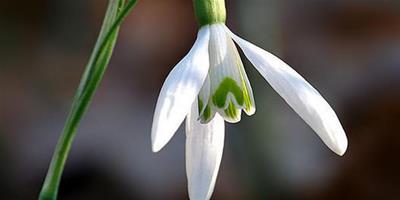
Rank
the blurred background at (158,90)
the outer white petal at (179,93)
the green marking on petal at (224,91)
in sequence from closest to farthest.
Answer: the outer white petal at (179,93) < the green marking on petal at (224,91) < the blurred background at (158,90)

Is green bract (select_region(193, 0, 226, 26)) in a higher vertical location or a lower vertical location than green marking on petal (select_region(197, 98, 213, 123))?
higher

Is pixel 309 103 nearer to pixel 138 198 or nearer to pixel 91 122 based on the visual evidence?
pixel 138 198

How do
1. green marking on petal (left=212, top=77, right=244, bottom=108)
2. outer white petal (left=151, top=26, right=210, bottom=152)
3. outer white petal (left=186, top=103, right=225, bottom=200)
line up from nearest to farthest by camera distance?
outer white petal (left=151, top=26, right=210, bottom=152) → green marking on petal (left=212, top=77, right=244, bottom=108) → outer white petal (left=186, top=103, right=225, bottom=200)

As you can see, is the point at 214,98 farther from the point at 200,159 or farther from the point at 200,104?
the point at 200,159

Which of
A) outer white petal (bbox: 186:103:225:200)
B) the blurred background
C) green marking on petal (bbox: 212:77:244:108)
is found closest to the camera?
green marking on petal (bbox: 212:77:244:108)

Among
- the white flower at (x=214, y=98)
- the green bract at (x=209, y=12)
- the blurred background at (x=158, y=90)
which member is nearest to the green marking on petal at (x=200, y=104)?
the white flower at (x=214, y=98)

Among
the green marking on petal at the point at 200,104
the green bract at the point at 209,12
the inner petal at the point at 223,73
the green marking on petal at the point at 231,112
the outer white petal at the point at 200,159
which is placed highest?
the green bract at the point at 209,12

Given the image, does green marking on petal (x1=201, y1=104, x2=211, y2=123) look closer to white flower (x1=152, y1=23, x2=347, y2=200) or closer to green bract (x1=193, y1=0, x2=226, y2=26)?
white flower (x1=152, y1=23, x2=347, y2=200)

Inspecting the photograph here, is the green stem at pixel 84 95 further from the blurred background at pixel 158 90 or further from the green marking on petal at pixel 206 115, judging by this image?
the blurred background at pixel 158 90

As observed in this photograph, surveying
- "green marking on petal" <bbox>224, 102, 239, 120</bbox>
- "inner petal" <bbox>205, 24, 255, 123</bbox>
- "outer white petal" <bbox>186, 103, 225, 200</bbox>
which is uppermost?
"inner petal" <bbox>205, 24, 255, 123</bbox>

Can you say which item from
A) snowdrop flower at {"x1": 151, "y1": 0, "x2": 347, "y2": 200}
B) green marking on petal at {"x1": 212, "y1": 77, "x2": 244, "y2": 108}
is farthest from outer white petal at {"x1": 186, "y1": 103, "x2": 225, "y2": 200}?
green marking on petal at {"x1": 212, "y1": 77, "x2": 244, "y2": 108}
